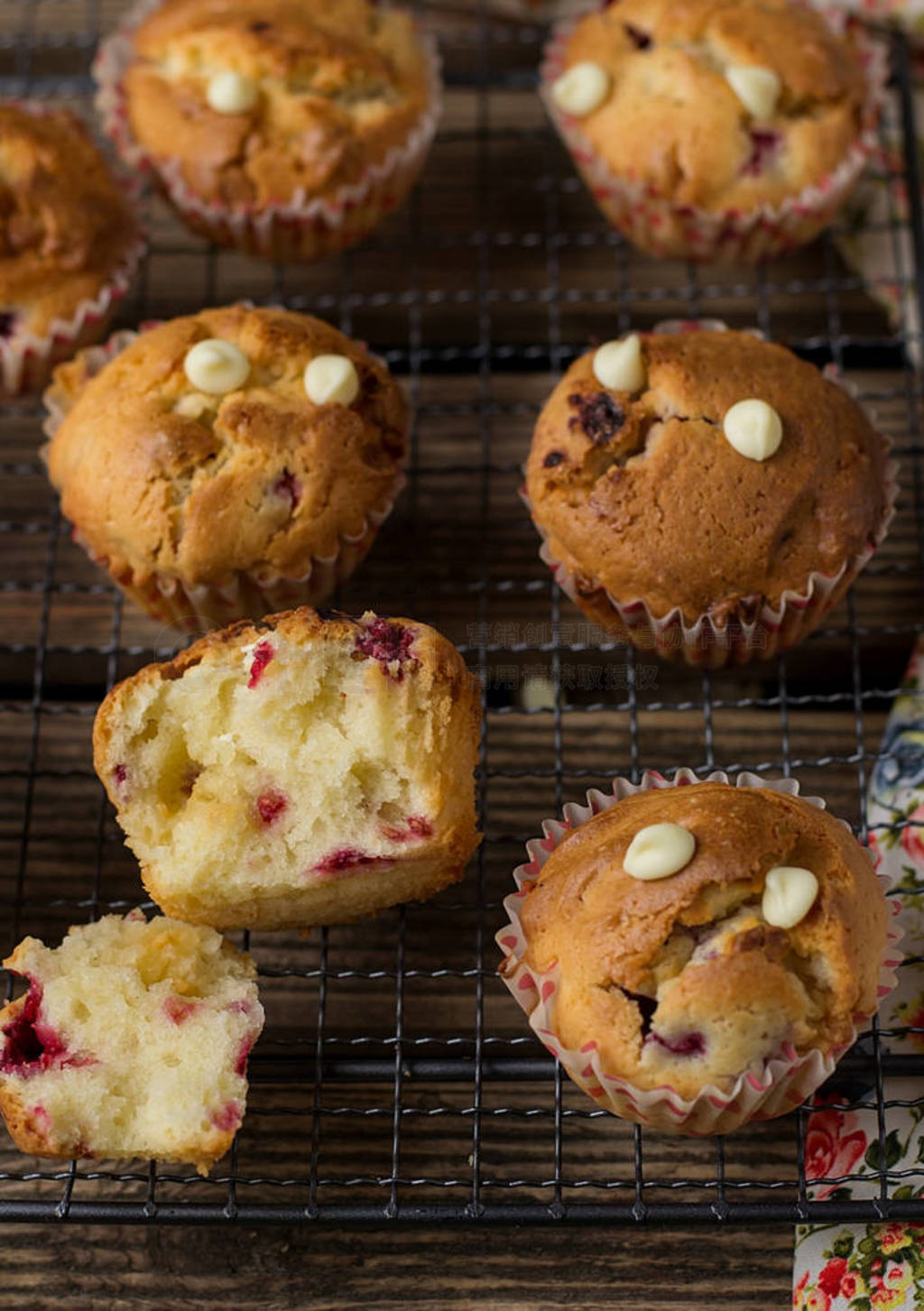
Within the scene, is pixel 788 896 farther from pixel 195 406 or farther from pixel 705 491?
pixel 195 406

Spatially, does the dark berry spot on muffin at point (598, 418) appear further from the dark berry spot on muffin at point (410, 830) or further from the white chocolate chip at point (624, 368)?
the dark berry spot on muffin at point (410, 830)

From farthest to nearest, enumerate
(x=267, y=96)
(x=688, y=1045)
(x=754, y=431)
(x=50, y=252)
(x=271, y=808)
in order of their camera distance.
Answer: (x=267, y=96), (x=50, y=252), (x=754, y=431), (x=271, y=808), (x=688, y=1045)

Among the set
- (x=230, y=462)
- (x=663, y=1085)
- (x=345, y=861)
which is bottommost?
(x=663, y=1085)

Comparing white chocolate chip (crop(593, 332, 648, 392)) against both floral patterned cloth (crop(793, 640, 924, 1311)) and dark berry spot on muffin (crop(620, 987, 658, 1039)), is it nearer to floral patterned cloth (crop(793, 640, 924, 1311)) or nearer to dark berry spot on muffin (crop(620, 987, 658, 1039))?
floral patterned cloth (crop(793, 640, 924, 1311))

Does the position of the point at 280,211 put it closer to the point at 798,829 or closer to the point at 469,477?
the point at 469,477

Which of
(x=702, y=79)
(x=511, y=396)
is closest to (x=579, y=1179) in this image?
(x=511, y=396)

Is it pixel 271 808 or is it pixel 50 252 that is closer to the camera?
pixel 271 808

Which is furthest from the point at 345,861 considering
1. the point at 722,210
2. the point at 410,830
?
the point at 722,210
